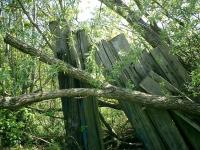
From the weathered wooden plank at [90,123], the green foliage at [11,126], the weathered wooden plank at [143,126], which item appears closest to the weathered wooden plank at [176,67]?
the weathered wooden plank at [143,126]

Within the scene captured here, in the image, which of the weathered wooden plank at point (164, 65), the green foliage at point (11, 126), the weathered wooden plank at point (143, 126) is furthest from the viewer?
the green foliage at point (11, 126)

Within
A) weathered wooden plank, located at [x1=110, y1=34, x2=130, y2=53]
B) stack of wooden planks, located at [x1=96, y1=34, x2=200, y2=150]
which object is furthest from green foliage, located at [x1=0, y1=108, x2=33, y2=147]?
weathered wooden plank, located at [x1=110, y1=34, x2=130, y2=53]

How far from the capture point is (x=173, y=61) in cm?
496

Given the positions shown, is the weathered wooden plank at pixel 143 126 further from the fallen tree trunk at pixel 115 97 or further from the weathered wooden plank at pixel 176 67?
the weathered wooden plank at pixel 176 67

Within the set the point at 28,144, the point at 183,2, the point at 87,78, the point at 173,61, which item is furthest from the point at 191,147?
the point at 28,144

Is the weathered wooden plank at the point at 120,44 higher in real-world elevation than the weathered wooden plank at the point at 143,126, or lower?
higher

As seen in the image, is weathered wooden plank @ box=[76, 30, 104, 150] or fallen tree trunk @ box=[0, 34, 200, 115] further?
weathered wooden plank @ box=[76, 30, 104, 150]

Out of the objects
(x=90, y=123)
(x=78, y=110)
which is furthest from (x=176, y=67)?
(x=78, y=110)

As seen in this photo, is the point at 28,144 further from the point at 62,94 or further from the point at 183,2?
the point at 183,2

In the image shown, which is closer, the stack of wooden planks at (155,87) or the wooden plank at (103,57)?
the stack of wooden planks at (155,87)

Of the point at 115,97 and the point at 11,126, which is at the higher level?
the point at 115,97

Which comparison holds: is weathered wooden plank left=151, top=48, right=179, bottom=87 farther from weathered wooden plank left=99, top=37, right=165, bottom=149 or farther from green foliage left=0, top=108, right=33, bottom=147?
green foliage left=0, top=108, right=33, bottom=147

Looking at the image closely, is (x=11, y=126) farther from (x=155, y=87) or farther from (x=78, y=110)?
(x=155, y=87)

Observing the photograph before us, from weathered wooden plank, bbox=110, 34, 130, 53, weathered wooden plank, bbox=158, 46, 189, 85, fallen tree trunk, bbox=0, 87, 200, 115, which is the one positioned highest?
weathered wooden plank, bbox=110, 34, 130, 53
